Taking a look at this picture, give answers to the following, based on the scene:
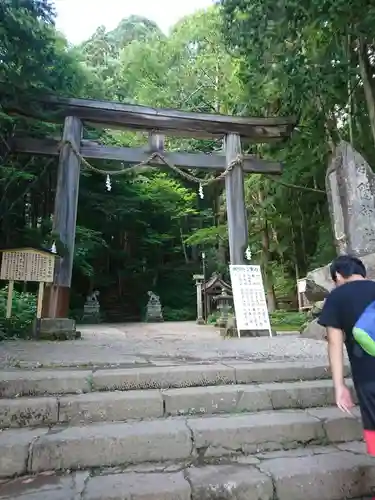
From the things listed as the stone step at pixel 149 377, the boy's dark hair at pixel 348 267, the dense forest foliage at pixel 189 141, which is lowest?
the stone step at pixel 149 377

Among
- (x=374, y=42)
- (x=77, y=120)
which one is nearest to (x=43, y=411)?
(x=77, y=120)

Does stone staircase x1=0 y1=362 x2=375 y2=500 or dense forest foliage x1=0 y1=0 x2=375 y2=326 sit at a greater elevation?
dense forest foliage x1=0 y1=0 x2=375 y2=326

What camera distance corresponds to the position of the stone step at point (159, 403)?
103 inches

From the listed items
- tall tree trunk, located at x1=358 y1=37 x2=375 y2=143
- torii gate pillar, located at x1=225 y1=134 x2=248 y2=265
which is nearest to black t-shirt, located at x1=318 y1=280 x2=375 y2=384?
torii gate pillar, located at x1=225 y1=134 x2=248 y2=265

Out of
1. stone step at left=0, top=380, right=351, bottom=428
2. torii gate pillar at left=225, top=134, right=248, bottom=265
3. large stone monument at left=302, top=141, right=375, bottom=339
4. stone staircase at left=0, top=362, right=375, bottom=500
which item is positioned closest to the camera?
stone staircase at left=0, top=362, right=375, bottom=500

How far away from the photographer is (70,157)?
7.56 meters

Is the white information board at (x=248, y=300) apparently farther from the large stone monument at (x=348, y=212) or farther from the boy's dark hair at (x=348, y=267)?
the boy's dark hair at (x=348, y=267)

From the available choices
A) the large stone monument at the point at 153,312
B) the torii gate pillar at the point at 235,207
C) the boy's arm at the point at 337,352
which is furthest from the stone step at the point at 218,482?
the large stone monument at the point at 153,312

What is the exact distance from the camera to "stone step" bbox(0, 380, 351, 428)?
8.62 feet

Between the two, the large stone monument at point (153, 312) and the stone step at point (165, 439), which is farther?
the large stone monument at point (153, 312)

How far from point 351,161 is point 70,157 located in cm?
533

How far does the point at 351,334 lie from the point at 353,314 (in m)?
0.10

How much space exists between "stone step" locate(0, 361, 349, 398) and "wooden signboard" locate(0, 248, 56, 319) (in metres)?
3.74

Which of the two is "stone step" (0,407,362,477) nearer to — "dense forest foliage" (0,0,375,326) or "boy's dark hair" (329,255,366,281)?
"boy's dark hair" (329,255,366,281)
